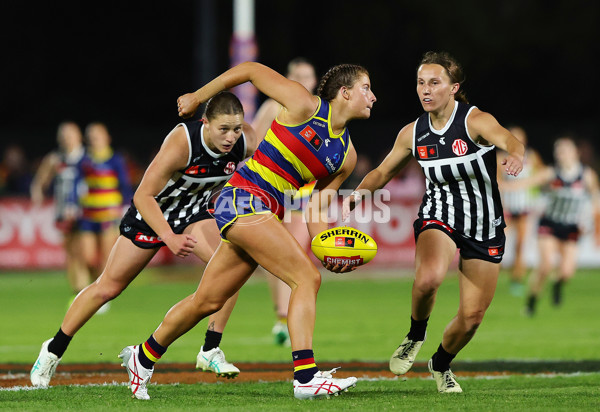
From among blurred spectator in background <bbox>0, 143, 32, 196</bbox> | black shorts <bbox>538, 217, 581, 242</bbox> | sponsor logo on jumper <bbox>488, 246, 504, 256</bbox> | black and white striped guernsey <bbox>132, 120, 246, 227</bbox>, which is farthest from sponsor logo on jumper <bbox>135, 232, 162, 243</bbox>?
blurred spectator in background <bbox>0, 143, 32, 196</bbox>

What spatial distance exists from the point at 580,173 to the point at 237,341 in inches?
251

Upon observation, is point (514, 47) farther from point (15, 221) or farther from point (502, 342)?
point (502, 342)

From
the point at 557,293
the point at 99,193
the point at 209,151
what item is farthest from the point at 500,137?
the point at 99,193

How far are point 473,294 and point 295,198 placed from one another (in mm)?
3261

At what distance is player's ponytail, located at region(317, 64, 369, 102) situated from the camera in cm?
691

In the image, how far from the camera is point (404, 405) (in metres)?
6.61

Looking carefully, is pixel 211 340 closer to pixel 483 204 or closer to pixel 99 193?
pixel 483 204

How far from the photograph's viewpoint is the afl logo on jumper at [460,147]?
7.14 metres

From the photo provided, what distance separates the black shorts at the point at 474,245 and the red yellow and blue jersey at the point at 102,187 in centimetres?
759

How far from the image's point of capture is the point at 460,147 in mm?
7141

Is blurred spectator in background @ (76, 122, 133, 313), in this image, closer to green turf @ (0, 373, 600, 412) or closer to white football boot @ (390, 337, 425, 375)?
green turf @ (0, 373, 600, 412)

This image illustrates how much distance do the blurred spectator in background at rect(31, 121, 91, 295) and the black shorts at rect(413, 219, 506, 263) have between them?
26.1 ft

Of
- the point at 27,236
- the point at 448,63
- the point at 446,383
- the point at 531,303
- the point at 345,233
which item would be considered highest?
the point at 448,63

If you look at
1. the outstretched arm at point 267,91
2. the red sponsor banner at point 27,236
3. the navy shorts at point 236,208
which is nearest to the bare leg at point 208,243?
the navy shorts at point 236,208
